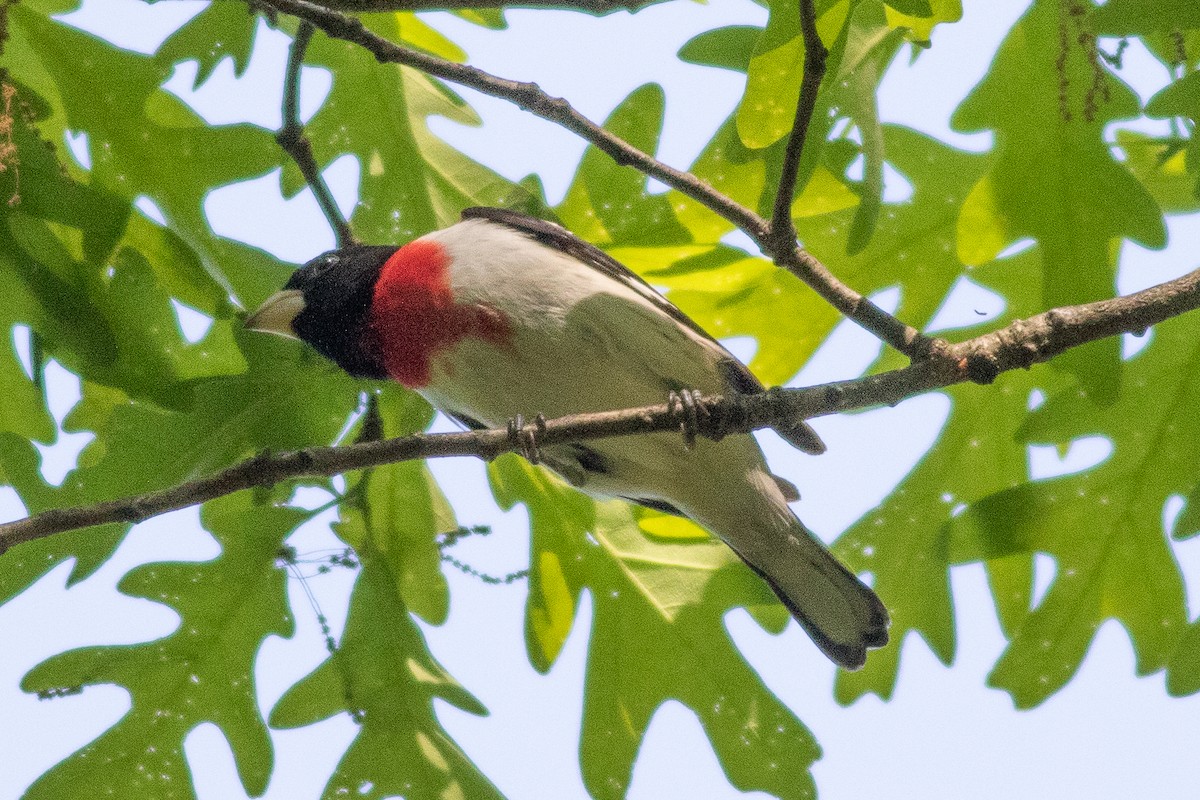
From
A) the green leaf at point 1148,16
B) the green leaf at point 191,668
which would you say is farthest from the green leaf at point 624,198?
the green leaf at point 1148,16

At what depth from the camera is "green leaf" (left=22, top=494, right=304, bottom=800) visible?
10.5 feet

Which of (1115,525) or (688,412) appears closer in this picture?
(688,412)

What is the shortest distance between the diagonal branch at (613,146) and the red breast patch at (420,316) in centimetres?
61

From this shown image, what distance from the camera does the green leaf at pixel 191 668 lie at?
3215 mm

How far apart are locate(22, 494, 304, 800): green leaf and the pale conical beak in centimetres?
49

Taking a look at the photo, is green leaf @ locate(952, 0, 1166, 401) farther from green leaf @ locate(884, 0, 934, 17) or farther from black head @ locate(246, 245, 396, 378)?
black head @ locate(246, 245, 396, 378)

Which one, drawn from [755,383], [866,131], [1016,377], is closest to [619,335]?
[755,383]

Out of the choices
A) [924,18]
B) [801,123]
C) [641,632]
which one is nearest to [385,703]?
[641,632]

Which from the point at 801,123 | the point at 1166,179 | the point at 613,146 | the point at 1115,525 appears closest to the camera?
the point at 801,123

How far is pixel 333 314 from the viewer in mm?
3410

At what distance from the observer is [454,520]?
3.70m

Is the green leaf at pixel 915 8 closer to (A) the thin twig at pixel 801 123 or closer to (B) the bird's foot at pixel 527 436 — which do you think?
(A) the thin twig at pixel 801 123

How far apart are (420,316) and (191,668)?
1116mm

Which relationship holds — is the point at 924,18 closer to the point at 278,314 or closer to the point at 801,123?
the point at 801,123
